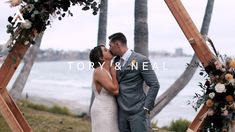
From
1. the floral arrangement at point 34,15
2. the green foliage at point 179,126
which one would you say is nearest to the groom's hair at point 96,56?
the floral arrangement at point 34,15

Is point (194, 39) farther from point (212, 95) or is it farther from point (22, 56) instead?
point (22, 56)

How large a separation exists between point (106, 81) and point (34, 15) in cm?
110

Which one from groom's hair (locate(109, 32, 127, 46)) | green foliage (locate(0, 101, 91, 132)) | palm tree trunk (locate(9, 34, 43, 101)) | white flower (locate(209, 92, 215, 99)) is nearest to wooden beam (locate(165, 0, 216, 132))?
white flower (locate(209, 92, 215, 99))

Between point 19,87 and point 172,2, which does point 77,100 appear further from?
point 172,2

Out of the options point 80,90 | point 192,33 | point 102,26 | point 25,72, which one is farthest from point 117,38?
point 80,90

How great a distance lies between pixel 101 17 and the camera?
10875 mm

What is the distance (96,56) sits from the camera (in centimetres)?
591

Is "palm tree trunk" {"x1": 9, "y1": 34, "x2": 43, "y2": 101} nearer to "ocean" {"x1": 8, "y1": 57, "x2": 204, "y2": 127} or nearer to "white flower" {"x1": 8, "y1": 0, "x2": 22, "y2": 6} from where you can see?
"ocean" {"x1": 8, "y1": 57, "x2": 204, "y2": 127}

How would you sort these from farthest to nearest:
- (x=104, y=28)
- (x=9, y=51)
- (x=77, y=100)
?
1. (x=77, y=100)
2. (x=104, y=28)
3. (x=9, y=51)

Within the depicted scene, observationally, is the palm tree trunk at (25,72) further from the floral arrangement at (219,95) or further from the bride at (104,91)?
the floral arrangement at (219,95)

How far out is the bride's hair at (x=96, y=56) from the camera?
19.3 ft

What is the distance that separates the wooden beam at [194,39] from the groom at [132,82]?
0.53 m

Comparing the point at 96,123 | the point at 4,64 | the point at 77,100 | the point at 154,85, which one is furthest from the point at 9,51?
the point at 77,100

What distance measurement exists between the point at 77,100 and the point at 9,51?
1777cm
